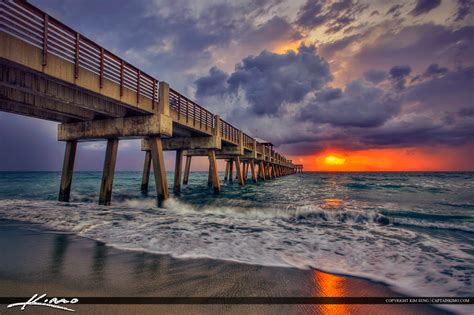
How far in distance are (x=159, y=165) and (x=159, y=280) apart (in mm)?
8590

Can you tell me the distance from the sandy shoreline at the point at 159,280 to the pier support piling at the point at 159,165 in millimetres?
6736

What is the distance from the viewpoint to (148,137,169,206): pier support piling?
10.7 meters

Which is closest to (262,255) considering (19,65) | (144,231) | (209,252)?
(209,252)

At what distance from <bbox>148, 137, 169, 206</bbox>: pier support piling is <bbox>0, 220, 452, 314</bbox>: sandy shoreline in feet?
22.1

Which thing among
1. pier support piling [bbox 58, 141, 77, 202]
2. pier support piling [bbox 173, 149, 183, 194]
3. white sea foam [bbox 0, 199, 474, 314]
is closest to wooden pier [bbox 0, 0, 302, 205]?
pier support piling [bbox 58, 141, 77, 202]

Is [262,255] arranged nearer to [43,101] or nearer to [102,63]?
[102,63]

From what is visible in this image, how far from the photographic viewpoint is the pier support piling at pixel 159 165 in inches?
420

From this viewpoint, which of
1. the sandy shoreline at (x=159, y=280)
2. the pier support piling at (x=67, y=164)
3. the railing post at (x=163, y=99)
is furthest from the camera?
the pier support piling at (x=67, y=164)

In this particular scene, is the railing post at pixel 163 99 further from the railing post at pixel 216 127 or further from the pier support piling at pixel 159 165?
the railing post at pixel 216 127

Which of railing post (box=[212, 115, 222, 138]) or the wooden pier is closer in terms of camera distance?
the wooden pier

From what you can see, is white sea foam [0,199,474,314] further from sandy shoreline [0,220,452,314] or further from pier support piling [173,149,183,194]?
pier support piling [173,149,183,194]

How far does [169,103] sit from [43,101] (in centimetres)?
516

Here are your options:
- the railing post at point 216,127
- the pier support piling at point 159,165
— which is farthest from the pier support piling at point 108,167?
the railing post at point 216,127
